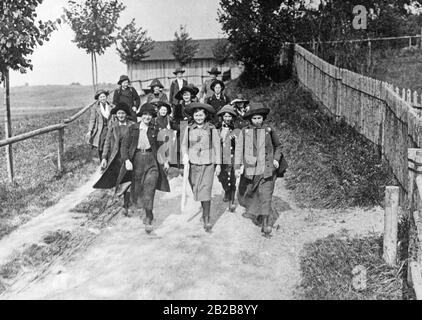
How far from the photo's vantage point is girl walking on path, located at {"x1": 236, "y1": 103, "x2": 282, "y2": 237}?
7.02 metres

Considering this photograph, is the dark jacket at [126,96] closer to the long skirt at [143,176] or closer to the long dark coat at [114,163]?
the long dark coat at [114,163]

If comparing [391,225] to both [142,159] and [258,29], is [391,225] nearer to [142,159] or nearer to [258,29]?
[142,159]

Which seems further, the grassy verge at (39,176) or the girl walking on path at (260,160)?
the grassy verge at (39,176)

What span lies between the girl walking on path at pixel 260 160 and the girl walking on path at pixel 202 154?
0.41 meters

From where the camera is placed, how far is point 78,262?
6109mm

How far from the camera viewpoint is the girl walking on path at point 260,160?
7.02 metres

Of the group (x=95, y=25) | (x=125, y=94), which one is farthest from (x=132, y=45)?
(x=125, y=94)

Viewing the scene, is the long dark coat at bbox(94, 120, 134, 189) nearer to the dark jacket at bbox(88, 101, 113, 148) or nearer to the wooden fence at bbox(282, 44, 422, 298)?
the dark jacket at bbox(88, 101, 113, 148)

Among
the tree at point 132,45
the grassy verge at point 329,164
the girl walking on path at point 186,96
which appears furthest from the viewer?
the tree at point 132,45

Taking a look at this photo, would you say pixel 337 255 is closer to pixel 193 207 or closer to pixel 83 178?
pixel 193 207

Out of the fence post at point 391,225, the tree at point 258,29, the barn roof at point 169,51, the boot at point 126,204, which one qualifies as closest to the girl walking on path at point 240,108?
the boot at point 126,204

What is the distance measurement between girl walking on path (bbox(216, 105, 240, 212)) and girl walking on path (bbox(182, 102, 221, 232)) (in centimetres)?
58

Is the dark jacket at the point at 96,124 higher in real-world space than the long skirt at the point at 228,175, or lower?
higher

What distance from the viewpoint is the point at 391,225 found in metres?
5.40
